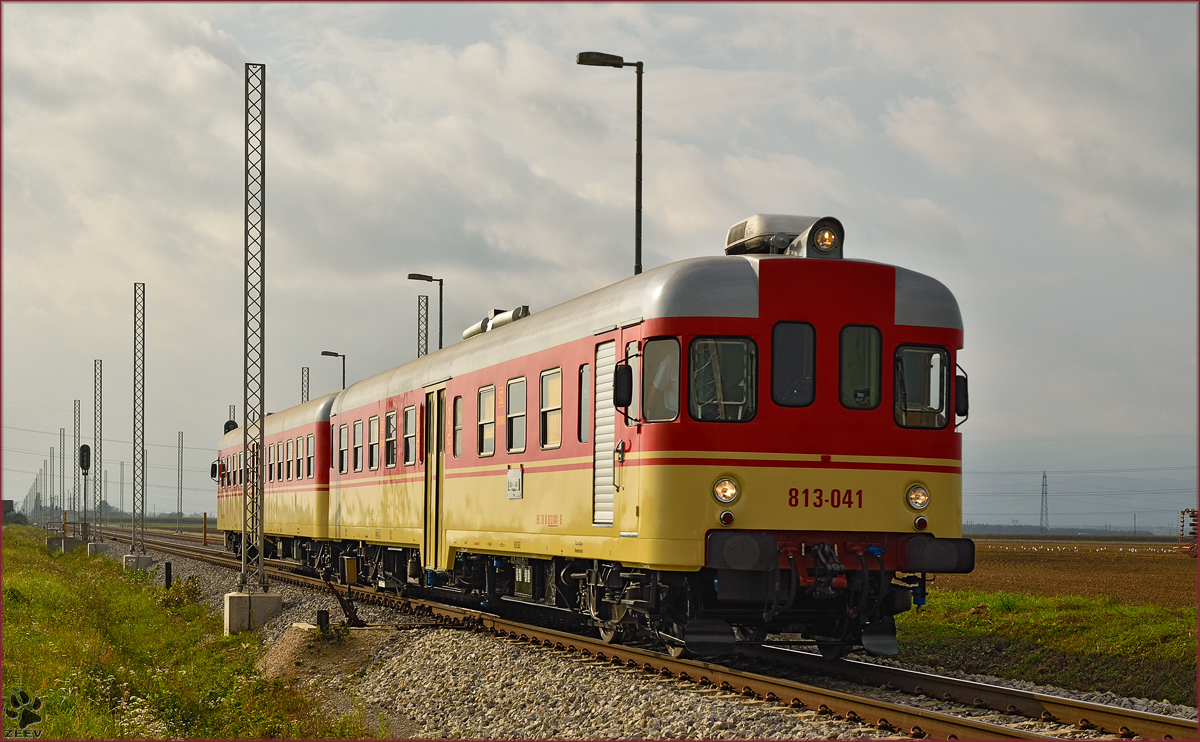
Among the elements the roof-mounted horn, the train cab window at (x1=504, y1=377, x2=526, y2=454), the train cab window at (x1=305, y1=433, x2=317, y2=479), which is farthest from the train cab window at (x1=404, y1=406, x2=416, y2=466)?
the roof-mounted horn

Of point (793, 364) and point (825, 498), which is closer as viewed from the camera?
point (825, 498)

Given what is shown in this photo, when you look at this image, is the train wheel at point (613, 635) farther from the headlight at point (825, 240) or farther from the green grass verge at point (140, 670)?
the headlight at point (825, 240)

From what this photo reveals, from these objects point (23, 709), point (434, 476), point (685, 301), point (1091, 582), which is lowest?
point (1091, 582)

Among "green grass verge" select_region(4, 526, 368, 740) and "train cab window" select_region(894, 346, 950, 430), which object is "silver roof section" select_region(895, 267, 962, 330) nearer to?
"train cab window" select_region(894, 346, 950, 430)

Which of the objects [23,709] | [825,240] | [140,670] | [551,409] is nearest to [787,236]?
[825,240]

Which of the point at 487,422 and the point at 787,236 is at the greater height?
the point at 787,236

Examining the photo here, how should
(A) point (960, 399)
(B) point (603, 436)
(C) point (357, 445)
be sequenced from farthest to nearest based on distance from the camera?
(C) point (357, 445), (B) point (603, 436), (A) point (960, 399)

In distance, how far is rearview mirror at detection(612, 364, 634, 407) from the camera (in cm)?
1138

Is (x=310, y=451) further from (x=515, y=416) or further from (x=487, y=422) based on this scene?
(x=515, y=416)

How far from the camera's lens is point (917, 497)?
453 inches

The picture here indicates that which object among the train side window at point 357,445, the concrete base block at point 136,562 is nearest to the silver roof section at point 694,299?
the train side window at point 357,445

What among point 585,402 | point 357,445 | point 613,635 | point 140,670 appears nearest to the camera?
point 585,402

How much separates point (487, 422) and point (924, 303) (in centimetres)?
617

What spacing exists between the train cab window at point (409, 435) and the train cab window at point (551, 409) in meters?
5.66
